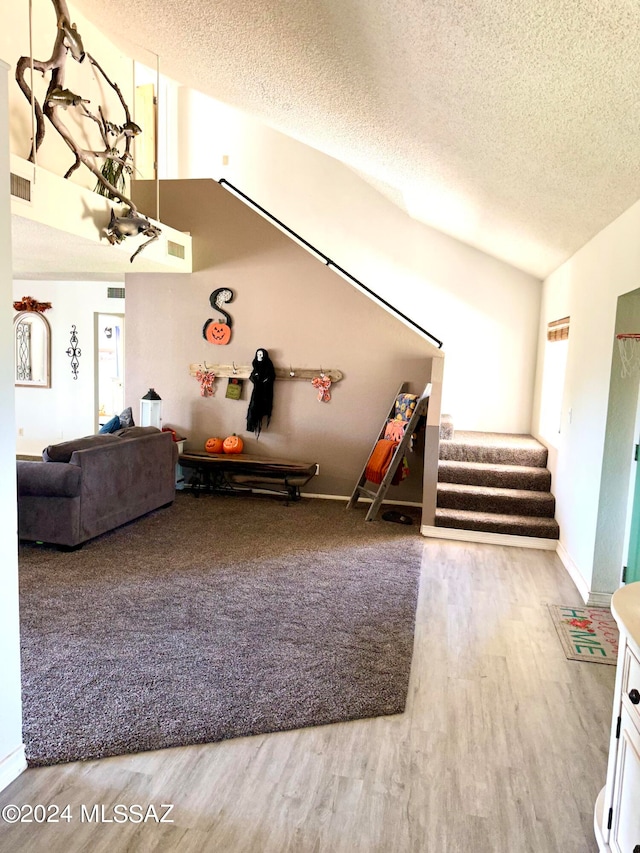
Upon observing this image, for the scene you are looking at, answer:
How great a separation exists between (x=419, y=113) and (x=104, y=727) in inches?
127

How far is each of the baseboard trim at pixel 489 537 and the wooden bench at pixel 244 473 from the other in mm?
1450

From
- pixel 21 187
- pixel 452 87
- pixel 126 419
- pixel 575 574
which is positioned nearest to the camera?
pixel 452 87

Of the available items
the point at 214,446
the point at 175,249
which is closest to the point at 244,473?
the point at 214,446

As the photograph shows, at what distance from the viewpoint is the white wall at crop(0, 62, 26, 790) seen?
2059 mm

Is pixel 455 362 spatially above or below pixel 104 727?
above

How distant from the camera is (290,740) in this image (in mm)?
2479

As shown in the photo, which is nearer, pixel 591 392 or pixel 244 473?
pixel 591 392

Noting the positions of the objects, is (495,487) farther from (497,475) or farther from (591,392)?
(591,392)

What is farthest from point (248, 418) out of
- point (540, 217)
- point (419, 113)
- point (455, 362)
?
point (419, 113)

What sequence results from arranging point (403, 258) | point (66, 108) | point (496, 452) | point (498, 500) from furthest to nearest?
point (403, 258) → point (496, 452) → point (498, 500) → point (66, 108)

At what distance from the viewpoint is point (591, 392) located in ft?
13.9

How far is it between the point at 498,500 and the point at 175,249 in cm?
393

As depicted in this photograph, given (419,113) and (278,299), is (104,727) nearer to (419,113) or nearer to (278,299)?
(419,113)

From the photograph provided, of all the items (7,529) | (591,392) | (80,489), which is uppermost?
(591,392)
